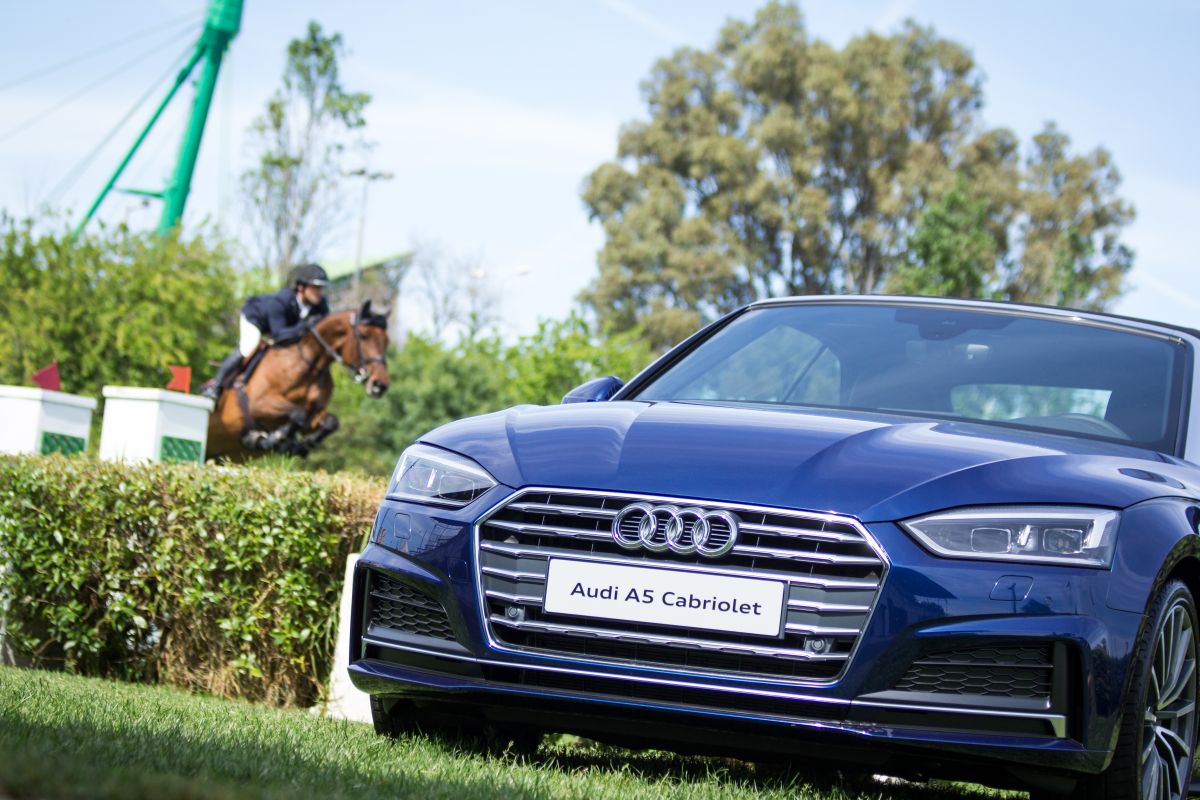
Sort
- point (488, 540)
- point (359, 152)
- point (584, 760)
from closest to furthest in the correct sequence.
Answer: point (488, 540) → point (584, 760) → point (359, 152)

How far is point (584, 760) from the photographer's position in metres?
5.06

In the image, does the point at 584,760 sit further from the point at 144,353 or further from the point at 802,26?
the point at 802,26

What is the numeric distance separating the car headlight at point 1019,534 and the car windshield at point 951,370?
104cm

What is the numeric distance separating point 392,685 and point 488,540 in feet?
1.78

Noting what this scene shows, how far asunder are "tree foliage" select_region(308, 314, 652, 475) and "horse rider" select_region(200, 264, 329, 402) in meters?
13.1

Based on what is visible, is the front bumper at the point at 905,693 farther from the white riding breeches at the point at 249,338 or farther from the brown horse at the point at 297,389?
the white riding breeches at the point at 249,338

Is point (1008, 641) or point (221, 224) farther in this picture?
point (221, 224)

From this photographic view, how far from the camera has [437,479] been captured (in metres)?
4.23

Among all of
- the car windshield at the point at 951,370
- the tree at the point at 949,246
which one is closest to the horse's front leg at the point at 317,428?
the car windshield at the point at 951,370

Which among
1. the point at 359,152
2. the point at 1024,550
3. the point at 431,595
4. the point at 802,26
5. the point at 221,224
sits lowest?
the point at 431,595

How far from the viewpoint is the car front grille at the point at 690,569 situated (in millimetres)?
3658

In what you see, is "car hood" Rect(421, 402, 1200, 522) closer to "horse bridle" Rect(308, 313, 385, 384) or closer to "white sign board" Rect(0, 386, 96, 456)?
"white sign board" Rect(0, 386, 96, 456)

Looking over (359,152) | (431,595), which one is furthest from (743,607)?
(359,152)

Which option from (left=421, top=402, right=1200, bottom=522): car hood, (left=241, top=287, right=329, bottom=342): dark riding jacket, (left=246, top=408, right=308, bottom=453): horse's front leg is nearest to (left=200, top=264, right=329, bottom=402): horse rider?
(left=241, top=287, right=329, bottom=342): dark riding jacket
